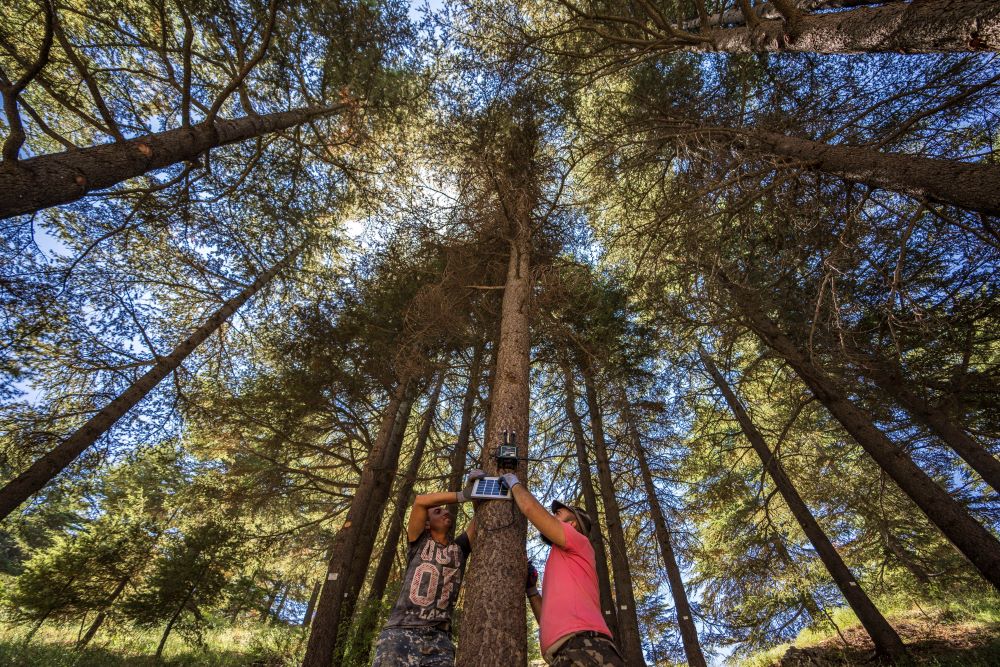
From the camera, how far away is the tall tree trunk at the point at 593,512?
7969mm

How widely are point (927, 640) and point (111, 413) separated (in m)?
18.0

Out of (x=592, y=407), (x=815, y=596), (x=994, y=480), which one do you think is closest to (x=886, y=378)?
(x=994, y=480)

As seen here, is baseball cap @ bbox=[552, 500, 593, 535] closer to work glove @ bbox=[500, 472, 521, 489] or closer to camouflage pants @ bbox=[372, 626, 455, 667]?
work glove @ bbox=[500, 472, 521, 489]

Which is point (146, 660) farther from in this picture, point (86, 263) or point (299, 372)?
point (86, 263)

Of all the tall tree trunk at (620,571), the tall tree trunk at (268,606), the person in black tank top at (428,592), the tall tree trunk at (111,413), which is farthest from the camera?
the tall tree trunk at (268,606)

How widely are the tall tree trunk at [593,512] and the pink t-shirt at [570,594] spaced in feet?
14.3

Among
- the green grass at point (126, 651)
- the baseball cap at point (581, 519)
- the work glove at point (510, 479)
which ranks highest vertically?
the work glove at point (510, 479)

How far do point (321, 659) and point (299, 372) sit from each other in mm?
4920

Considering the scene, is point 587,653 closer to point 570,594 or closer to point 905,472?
point 570,594

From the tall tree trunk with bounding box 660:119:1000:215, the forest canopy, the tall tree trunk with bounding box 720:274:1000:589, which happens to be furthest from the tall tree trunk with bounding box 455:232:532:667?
the tall tree trunk with bounding box 660:119:1000:215

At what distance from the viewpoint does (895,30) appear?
10.2 ft

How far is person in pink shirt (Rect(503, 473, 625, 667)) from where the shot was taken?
8.00 ft

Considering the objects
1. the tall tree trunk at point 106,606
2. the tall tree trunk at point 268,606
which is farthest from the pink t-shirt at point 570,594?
the tall tree trunk at point 106,606

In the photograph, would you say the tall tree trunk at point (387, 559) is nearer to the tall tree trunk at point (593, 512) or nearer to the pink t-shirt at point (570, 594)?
the tall tree trunk at point (593, 512)
